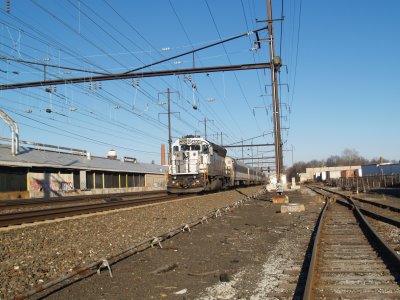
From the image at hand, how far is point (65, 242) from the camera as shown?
35.2ft

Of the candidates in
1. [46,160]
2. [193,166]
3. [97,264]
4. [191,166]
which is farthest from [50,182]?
[97,264]

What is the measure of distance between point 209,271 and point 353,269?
97.0 inches

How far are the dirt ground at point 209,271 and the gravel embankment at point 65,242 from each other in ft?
2.82

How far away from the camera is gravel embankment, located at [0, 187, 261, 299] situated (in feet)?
24.3

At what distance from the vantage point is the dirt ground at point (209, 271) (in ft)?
20.4

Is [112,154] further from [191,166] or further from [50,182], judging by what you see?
[191,166]

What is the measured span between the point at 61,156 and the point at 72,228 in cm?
3494

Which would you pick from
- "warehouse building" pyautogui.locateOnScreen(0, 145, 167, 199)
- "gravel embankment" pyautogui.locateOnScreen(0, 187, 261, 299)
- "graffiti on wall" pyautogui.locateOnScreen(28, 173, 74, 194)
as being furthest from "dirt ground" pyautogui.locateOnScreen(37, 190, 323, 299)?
"graffiti on wall" pyautogui.locateOnScreen(28, 173, 74, 194)

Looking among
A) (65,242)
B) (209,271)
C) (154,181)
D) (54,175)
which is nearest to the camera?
(209,271)

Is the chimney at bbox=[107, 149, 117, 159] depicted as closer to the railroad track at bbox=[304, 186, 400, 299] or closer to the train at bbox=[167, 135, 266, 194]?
the train at bbox=[167, 135, 266, 194]

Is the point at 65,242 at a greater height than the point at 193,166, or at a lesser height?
lesser

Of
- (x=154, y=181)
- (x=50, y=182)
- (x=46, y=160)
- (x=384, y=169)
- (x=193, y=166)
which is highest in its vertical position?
(x=46, y=160)

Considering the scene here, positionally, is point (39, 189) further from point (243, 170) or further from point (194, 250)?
point (194, 250)

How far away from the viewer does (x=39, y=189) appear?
122 feet
